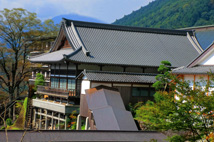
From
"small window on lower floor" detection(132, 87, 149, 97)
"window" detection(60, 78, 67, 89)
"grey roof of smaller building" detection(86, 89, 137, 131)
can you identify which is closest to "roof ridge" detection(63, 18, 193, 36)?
"window" detection(60, 78, 67, 89)

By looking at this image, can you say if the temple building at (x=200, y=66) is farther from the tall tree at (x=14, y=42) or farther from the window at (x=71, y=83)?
the tall tree at (x=14, y=42)

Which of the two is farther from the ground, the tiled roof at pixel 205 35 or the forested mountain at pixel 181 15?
the forested mountain at pixel 181 15

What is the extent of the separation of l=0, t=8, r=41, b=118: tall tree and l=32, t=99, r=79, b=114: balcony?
599 cm

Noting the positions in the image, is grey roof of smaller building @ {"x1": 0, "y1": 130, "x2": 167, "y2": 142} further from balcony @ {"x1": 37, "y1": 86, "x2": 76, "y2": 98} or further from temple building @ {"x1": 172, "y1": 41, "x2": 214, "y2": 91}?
balcony @ {"x1": 37, "y1": 86, "x2": 76, "y2": 98}

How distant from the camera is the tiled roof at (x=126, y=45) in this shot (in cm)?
2592

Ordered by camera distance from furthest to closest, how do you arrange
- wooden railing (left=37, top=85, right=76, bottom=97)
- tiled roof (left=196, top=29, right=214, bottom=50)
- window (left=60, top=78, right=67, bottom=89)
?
tiled roof (left=196, top=29, right=214, bottom=50)
window (left=60, top=78, right=67, bottom=89)
wooden railing (left=37, top=85, right=76, bottom=97)

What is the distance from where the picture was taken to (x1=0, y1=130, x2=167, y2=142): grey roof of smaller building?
1055cm

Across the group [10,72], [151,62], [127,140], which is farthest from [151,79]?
[10,72]

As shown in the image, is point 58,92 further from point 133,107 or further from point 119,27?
point 119,27

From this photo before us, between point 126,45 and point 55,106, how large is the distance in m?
8.33

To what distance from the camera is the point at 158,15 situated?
75.4 meters

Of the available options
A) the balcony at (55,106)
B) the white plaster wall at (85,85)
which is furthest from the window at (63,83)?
the white plaster wall at (85,85)

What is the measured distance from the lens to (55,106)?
25047 millimetres

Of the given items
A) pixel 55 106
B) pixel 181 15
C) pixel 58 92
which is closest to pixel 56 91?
pixel 58 92
